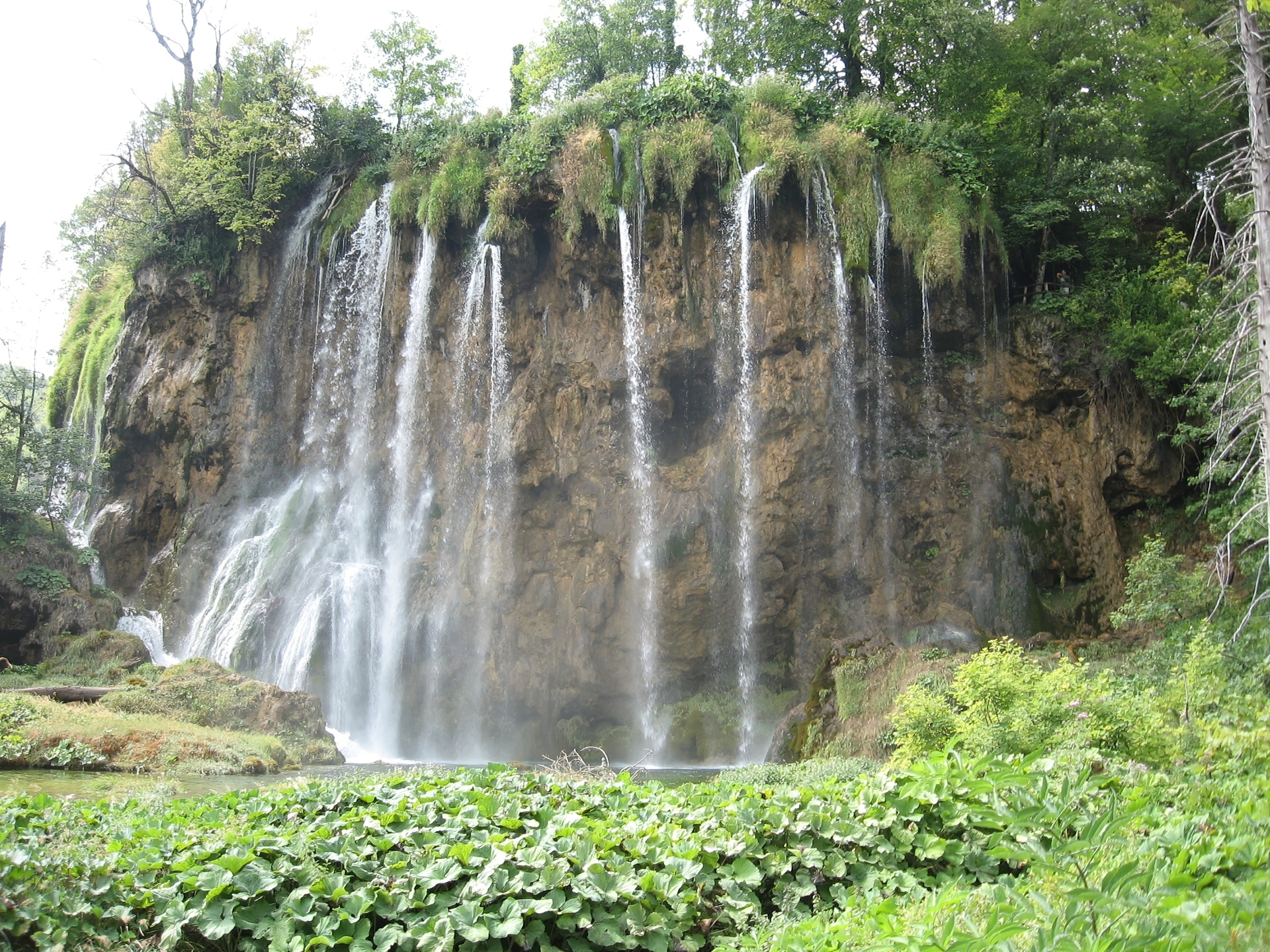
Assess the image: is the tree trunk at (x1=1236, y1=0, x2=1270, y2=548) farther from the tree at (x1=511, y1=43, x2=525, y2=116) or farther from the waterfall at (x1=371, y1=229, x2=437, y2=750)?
the tree at (x1=511, y1=43, x2=525, y2=116)

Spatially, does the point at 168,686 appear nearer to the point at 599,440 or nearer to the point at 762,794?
the point at 599,440

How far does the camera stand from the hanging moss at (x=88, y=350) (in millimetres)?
32781

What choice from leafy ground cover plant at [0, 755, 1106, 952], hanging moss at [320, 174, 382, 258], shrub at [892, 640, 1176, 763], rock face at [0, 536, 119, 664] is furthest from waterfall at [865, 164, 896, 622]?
rock face at [0, 536, 119, 664]

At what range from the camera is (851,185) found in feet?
71.0

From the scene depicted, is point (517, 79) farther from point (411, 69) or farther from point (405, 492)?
point (405, 492)

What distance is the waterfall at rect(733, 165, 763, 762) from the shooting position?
66.0 ft

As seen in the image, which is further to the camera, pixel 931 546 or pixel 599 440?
pixel 599 440

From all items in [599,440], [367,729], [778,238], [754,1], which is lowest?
[367,729]

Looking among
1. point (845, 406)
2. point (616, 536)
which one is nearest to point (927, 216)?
point (845, 406)

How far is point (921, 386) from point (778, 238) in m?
5.01

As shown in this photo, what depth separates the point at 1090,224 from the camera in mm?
21625

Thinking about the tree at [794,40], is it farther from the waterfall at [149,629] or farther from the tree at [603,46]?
the waterfall at [149,629]

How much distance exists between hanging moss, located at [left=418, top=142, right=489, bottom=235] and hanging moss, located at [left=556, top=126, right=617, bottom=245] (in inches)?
108

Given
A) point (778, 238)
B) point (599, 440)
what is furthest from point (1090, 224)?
point (599, 440)
